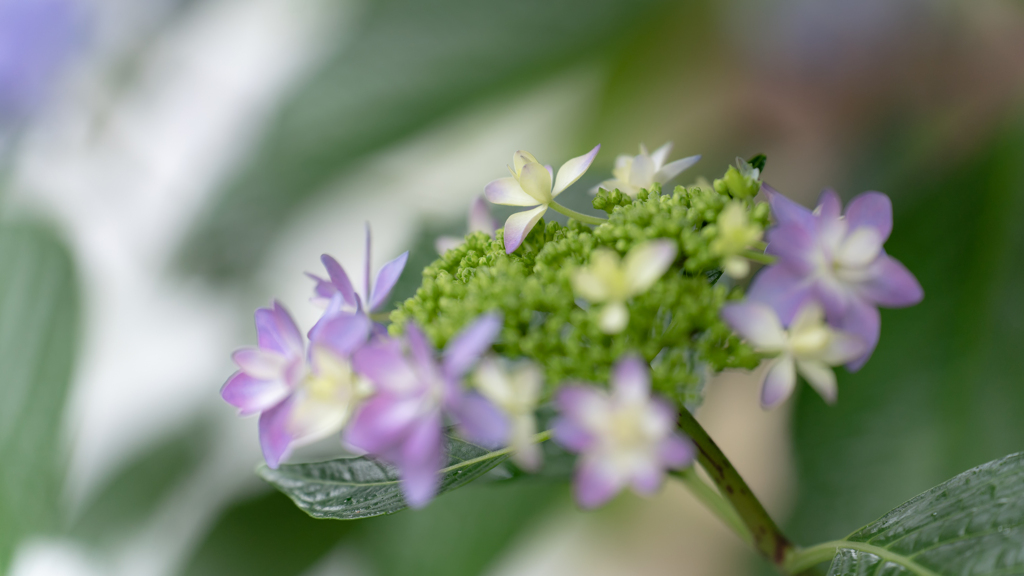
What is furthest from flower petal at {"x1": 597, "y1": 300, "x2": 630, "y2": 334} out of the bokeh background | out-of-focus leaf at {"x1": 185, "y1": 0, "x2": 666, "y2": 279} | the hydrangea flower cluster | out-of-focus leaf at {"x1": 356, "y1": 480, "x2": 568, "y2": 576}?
out-of-focus leaf at {"x1": 185, "y1": 0, "x2": 666, "y2": 279}

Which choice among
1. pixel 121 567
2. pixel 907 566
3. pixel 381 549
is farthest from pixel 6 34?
pixel 907 566

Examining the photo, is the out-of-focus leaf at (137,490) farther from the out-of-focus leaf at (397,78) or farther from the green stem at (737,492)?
the green stem at (737,492)

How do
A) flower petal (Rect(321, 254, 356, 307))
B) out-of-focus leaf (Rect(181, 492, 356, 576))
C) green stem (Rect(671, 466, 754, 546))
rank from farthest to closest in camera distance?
out-of-focus leaf (Rect(181, 492, 356, 576))
green stem (Rect(671, 466, 754, 546))
flower petal (Rect(321, 254, 356, 307))

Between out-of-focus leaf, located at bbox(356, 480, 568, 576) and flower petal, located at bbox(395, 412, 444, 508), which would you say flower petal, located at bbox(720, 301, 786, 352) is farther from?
out-of-focus leaf, located at bbox(356, 480, 568, 576)

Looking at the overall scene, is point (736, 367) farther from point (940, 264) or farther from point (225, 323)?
point (225, 323)

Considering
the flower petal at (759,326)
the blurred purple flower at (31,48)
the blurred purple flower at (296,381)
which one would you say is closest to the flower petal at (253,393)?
the blurred purple flower at (296,381)

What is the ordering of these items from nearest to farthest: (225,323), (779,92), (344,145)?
(344,145) → (225,323) → (779,92)
